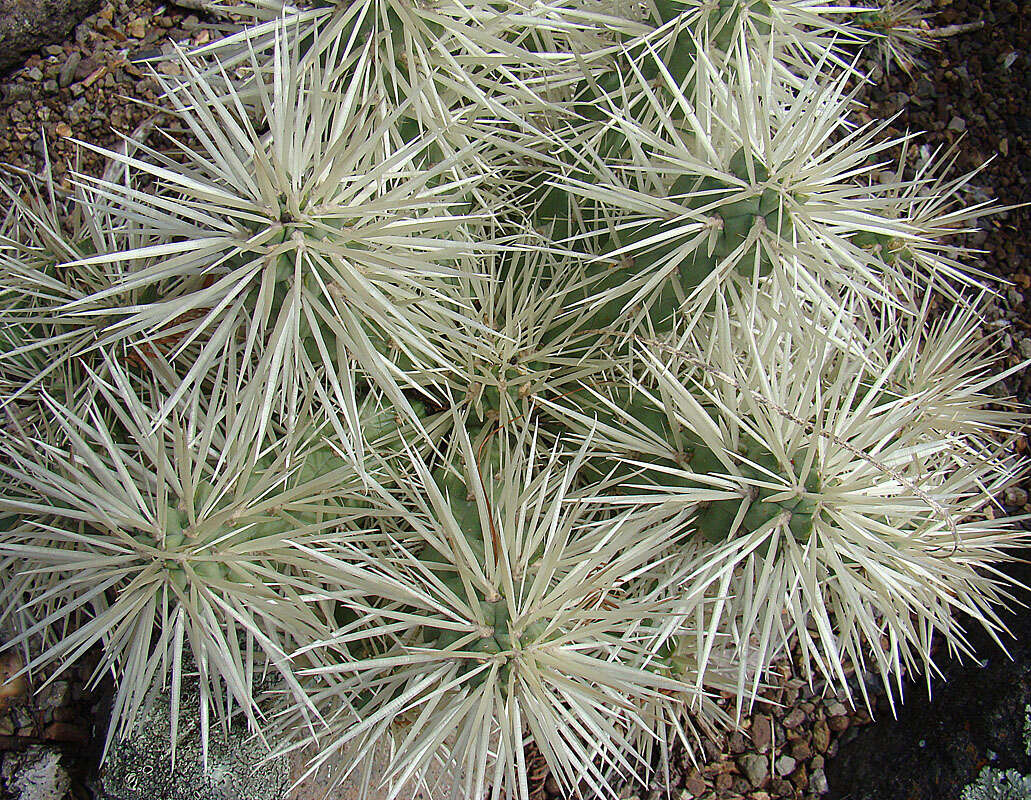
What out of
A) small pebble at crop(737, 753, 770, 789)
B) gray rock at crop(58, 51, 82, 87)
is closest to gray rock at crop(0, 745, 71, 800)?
small pebble at crop(737, 753, 770, 789)

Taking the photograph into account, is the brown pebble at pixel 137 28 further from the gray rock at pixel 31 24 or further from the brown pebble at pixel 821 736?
the brown pebble at pixel 821 736

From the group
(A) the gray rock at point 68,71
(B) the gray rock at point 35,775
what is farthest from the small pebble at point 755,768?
(A) the gray rock at point 68,71

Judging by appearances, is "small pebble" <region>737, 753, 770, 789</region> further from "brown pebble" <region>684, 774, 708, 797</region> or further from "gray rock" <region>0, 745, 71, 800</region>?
"gray rock" <region>0, 745, 71, 800</region>

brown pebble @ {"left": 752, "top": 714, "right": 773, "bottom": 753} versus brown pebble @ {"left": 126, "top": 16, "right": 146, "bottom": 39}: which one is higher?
brown pebble @ {"left": 126, "top": 16, "right": 146, "bottom": 39}

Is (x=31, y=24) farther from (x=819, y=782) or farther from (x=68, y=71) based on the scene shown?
(x=819, y=782)

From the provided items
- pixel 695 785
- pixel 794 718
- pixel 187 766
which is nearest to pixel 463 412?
pixel 187 766

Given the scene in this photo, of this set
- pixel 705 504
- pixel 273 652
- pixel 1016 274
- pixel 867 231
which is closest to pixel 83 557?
pixel 273 652
